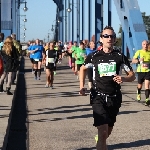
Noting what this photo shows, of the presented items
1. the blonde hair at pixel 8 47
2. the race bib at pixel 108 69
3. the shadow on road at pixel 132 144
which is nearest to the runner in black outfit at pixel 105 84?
the race bib at pixel 108 69

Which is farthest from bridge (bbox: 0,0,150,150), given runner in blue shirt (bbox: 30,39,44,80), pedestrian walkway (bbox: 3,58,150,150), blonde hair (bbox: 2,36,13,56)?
Result: runner in blue shirt (bbox: 30,39,44,80)

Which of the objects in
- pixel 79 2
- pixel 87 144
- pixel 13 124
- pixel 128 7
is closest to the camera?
pixel 87 144

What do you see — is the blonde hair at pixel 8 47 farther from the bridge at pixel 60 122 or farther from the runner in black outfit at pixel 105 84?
the runner in black outfit at pixel 105 84

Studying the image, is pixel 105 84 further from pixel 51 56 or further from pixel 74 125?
pixel 51 56

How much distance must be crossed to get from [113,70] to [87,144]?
1.95m

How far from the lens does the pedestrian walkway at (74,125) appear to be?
29.3 feet

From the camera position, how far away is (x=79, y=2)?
62875 mm

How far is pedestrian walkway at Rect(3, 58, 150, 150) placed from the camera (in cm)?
892

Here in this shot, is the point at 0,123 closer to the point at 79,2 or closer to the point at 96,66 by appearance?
the point at 96,66

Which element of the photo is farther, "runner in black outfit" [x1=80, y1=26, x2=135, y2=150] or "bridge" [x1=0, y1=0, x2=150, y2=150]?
"bridge" [x1=0, y1=0, x2=150, y2=150]

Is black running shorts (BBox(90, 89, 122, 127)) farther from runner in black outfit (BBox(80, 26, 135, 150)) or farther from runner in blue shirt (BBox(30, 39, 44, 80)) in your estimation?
runner in blue shirt (BBox(30, 39, 44, 80))

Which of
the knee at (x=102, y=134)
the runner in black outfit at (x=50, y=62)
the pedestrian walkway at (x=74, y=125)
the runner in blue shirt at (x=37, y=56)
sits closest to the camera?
the knee at (x=102, y=134)

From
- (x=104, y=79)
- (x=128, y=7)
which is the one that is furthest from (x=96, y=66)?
Answer: (x=128, y=7)

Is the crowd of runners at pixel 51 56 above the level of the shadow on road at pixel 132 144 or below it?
above
